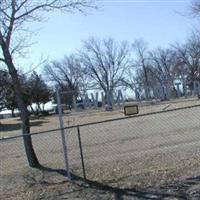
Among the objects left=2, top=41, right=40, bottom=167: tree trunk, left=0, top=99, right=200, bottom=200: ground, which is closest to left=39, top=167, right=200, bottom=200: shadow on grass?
left=0, top=99, right=200, bottom=200: ground

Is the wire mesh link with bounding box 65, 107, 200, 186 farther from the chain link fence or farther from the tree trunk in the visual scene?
the tree trunk

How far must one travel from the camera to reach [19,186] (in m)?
11.4

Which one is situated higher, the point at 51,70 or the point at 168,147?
the point at 51,70

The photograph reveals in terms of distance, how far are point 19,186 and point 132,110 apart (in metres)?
2.93

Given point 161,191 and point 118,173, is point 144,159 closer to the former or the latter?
point 118,173

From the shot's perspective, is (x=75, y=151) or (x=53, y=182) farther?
(x=75, y=151)

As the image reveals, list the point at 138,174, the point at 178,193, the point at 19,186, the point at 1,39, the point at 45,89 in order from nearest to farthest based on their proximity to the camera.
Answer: the point at 178,193 → the point at 138,174 → the point at 19,186 → the point at 1,39 → the point at 45,89

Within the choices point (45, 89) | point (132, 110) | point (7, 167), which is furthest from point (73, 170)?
point (45, 89)

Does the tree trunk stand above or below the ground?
above

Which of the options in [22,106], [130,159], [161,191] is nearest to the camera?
[161,191]

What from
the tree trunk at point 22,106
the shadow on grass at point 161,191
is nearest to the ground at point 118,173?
Result: the shadow on grass at point 161,191

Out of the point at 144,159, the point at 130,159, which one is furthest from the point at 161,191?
the point at 130,159

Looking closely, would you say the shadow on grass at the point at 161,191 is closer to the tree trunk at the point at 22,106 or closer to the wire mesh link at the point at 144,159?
the wire mesh link at the point at 144,159

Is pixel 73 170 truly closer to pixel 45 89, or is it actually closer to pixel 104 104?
pixel 104 104
